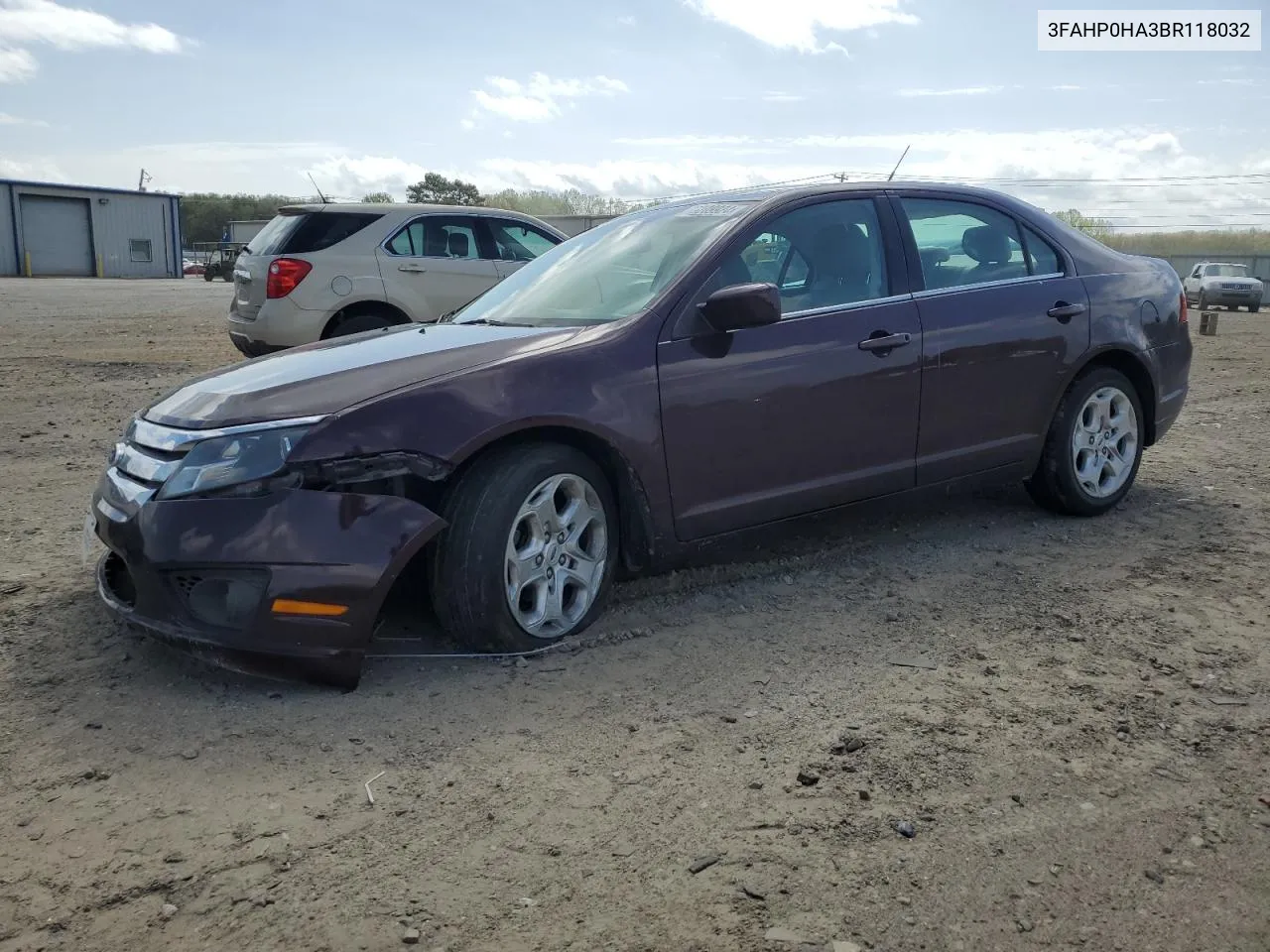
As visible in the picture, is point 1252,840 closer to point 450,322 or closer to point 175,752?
point 175,752

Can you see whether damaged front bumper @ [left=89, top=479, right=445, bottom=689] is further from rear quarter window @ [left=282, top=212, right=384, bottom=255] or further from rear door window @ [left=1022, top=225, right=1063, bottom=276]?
rear quarter window @ [left=282, top=212, right=384, bottom=255]

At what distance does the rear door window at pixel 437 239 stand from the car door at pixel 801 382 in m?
5.66

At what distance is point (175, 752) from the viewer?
126 inches

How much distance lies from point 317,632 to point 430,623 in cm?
69

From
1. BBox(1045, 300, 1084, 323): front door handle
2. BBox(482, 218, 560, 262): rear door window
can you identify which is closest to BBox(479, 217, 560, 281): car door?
BBox(482, 218, 560, 262): rear door window

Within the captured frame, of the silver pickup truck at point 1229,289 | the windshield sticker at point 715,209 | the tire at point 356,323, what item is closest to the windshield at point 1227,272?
the silver pickup truck at point 1229,289

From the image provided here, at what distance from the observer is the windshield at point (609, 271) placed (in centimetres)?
443

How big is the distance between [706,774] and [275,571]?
137 centimetres

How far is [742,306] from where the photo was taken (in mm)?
4137

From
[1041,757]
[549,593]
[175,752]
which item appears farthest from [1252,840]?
[175,752]

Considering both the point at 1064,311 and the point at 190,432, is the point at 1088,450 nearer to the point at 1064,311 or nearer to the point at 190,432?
the point at 1064,311

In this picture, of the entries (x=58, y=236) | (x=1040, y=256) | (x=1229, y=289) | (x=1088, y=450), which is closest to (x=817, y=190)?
(x=1040, y=256)

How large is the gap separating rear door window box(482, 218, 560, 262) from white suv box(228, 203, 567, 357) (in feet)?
0.45

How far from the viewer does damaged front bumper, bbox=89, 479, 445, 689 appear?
11.1 ft
